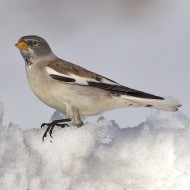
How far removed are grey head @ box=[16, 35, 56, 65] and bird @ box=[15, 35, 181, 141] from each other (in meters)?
0.12

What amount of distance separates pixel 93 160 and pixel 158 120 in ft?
1.47

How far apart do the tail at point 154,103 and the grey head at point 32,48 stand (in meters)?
0.60

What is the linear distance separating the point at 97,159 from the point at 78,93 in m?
0.78

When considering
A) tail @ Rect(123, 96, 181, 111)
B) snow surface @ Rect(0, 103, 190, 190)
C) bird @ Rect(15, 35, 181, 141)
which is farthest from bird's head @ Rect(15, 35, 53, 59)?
snow surface @ Rect(0, 103, 190, 190)

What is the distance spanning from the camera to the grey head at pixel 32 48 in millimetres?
4074

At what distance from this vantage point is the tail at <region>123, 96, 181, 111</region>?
3.62m

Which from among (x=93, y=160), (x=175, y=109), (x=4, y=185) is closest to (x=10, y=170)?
(x=4, y=185)

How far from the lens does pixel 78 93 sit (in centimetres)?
382

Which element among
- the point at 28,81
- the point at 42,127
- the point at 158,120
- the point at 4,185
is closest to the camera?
the point at 4,185

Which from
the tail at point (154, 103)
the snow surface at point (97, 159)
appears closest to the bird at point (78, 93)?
the tail at point (154, 103)

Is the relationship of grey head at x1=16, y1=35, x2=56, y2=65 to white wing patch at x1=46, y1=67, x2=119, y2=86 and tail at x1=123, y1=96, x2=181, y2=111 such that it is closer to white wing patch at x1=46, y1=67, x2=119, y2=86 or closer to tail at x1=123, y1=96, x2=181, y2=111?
white wing patch at x1=46, y1=67, x2=119, y2=86

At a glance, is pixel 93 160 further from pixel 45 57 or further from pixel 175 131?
pixel 45 57

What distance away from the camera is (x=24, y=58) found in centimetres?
412

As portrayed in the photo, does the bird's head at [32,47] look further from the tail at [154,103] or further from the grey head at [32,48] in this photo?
the tail at [154,103]
